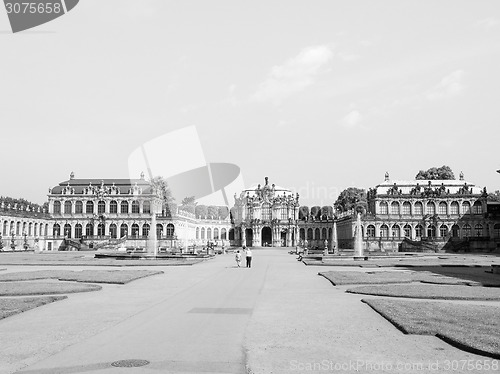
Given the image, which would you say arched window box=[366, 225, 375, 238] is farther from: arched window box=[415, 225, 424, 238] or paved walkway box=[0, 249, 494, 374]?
paved walkway box=[0, 249, 494, 374]

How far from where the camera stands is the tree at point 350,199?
506 ft

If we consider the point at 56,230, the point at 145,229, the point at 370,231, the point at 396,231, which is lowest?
the point at 396,231

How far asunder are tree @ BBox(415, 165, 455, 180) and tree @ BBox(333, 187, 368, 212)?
19104 millimetres

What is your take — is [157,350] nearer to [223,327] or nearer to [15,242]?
[223,327]

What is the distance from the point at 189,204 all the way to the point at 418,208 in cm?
8581

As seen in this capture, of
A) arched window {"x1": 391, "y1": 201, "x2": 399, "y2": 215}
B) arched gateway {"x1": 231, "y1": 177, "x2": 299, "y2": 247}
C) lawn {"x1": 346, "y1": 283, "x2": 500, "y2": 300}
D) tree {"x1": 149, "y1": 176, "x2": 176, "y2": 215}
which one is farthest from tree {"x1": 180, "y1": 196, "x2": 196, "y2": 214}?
lawn {"x1": 346, "y1": 283, "x2": 500, "y2": 300}

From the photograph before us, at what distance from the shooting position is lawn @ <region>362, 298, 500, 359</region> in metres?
13.2

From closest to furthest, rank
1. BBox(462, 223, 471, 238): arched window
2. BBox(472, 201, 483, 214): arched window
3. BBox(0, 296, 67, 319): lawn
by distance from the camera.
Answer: BBox(0, 296, 67, 319): lawn, BBox(462, 223, 471, 238): arched window, BBox(472, 201, 483, 214): arched window

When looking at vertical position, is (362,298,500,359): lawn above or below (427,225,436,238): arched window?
below

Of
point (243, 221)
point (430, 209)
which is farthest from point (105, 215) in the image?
point (430, 209)

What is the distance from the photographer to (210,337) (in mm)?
14469

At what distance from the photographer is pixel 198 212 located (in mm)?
196500

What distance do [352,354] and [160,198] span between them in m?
121

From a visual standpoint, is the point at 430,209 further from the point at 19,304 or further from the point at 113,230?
the point at 19,304
